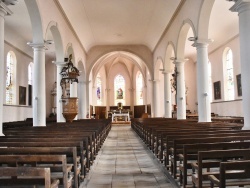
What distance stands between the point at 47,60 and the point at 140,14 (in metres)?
10.6

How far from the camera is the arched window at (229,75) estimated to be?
17.5m

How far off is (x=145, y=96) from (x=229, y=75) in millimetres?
10908

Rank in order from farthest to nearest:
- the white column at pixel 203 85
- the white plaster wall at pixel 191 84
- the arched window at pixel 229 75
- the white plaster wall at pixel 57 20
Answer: the white plaster wall at pixel 191 84
the arched window at pixel 229 75
the white column at pixel 203 85
the white plaster wall at pixel 57 20

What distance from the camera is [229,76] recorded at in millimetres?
17844

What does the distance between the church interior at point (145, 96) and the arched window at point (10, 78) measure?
2.4 inches

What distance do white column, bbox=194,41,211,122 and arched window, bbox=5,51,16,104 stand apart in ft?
36.2

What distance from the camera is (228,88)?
711 inches

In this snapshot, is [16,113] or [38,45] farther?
[16,113]

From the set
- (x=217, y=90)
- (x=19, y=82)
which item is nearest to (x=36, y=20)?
(x=19, y=82)

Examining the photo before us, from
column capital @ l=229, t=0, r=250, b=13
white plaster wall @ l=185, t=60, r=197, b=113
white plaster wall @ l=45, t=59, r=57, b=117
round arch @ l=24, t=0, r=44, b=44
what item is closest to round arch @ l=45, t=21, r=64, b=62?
round arch @ l=24, t=0, r=44, b=44

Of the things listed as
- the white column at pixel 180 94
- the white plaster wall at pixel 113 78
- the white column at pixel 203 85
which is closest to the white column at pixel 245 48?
the white column at pixel 203 85

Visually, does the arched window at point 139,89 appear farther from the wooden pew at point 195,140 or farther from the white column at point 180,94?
the wooden pew at point 195,140

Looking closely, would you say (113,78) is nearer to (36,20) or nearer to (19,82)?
(19,82)

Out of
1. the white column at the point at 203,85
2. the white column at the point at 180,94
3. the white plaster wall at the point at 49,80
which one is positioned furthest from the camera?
the white plaster wall at the point at 49,80
